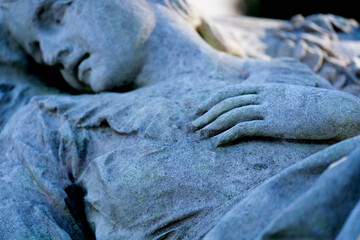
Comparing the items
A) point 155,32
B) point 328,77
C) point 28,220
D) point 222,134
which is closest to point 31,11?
point 155,32

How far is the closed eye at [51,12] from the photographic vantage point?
2.03m

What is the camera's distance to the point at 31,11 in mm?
2064

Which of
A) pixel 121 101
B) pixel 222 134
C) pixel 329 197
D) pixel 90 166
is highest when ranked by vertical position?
pixel 329 197

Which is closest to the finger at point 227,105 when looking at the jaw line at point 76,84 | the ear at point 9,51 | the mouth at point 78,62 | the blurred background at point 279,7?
the mouth at point 78,62

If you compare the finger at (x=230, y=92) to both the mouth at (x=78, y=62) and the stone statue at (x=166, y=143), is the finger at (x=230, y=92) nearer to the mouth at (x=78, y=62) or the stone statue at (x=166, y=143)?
the stone statue at (x=166, y=143)

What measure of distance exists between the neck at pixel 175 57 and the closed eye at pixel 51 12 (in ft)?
1.54

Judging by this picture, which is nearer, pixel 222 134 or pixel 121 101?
pixel 222 134

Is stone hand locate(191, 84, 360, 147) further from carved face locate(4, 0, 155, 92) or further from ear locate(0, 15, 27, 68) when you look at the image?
ear locate(0, 15, 27, 68)

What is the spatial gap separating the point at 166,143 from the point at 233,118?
0.24m

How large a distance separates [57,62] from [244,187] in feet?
4.27

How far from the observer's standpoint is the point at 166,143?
1395 millimetres

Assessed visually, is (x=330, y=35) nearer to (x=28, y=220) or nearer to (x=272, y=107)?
(x=272, y=107)

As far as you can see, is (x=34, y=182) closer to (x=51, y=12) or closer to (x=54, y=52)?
(x=54, y=52)

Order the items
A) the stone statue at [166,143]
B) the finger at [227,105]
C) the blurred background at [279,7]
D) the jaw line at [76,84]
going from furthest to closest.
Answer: the blurred background at [279,7] < the jaw line at [76,84] < the finger at [227,105] < the stone statue at [166,143]
